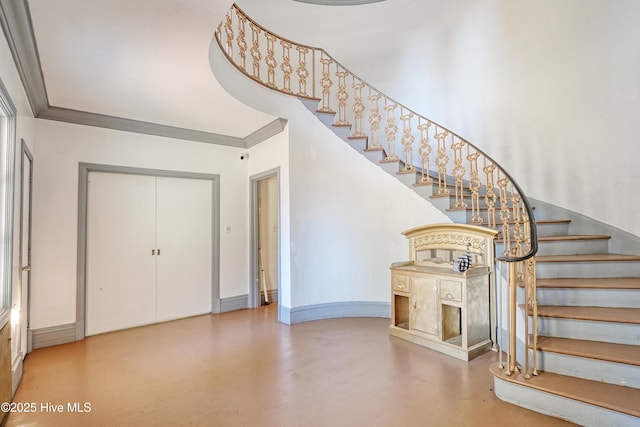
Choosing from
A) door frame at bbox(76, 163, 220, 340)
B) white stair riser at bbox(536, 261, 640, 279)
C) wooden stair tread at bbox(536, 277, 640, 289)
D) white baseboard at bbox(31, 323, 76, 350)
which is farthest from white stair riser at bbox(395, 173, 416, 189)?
white baseboard at bbox(31, 323, 76, 350)

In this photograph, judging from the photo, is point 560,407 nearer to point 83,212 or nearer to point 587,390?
point 587,390

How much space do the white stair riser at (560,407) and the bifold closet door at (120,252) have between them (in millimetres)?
4446

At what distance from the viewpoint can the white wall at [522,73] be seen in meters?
3.63

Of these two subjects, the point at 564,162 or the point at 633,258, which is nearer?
the point at 633,258

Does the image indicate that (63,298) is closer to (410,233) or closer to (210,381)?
(210,381)

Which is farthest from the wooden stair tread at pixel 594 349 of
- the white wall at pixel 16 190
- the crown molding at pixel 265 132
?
the white wall at pixel 16 190

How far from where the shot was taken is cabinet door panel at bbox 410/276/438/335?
11.6 ft

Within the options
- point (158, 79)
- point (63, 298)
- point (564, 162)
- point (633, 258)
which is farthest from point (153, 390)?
point (564, 162)

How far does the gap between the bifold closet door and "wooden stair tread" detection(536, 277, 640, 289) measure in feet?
15.9

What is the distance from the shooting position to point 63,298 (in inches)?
156

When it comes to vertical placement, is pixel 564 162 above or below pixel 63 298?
above

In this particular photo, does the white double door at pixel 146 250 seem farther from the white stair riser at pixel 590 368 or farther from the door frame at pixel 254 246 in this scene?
the white stair riser at pixel 590 368

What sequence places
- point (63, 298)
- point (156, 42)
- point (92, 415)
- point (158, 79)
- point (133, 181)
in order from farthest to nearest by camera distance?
point (133, 181) < point (63, 298) < point (158, 79) < point (156, 42) < point (92, 415)

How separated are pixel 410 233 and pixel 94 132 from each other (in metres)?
4.36
